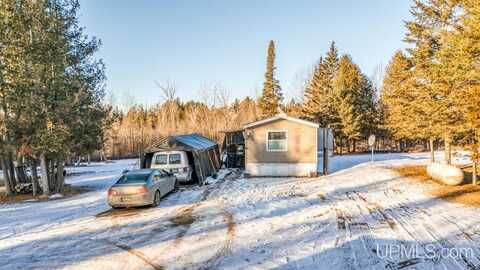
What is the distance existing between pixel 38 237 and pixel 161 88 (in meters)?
46.8

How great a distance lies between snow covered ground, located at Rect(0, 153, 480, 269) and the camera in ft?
21.7

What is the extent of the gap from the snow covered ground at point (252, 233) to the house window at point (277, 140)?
600 centimetres

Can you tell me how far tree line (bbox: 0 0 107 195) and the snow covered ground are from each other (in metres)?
2.89

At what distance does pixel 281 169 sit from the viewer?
1991cm

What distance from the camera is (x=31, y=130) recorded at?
15.0 meters

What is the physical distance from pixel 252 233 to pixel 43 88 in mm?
12466

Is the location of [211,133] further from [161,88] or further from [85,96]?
[85,96]

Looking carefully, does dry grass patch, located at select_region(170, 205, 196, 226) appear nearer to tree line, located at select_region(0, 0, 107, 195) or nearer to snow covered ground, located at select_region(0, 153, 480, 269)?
snow covered ground, located at select_region(0, 153, 480, 269)

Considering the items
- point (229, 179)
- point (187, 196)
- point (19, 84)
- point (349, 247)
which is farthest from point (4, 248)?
point (229, 179)

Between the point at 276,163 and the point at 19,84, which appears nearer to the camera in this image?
the point at 19,84

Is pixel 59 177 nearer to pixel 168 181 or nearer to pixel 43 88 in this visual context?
pixel 43 88

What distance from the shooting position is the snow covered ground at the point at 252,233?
6.62m

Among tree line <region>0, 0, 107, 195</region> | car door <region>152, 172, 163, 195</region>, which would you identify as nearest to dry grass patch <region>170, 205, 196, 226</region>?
car door <region>152, 172, 163, 195</region>

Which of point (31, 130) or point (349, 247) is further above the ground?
point (31, 130)
